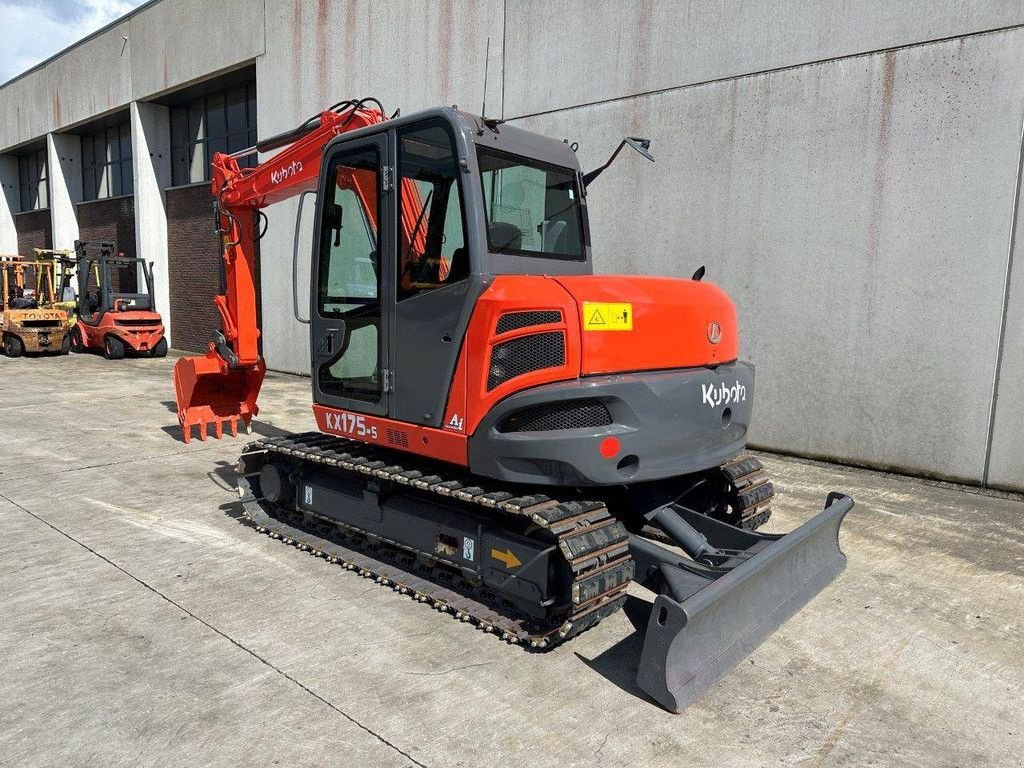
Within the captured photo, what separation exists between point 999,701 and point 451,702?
2536mm

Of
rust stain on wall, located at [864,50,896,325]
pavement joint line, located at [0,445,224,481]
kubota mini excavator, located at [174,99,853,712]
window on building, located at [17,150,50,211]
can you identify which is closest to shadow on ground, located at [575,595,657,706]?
kubota mini excavator, located at [174,99,853,712]

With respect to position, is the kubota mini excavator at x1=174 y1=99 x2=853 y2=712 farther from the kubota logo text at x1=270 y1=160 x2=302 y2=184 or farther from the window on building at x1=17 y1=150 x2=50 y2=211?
the window on building at x1=17 y1=150 x2=50 y2=211

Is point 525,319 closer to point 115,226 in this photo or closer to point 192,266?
point 192,266

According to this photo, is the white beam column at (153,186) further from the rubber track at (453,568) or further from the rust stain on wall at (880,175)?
the rust stain on wall at (880,175)

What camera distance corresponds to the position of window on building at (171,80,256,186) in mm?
16609

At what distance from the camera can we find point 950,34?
6996 millimetres

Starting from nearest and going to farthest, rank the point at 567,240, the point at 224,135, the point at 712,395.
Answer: the point at 712,395 < the point at 567,240 < the point at 224,135

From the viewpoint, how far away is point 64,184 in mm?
22781

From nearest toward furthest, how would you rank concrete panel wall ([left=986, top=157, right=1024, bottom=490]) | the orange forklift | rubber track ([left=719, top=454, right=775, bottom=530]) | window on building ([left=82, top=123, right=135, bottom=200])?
rubber track ([left=719, top=454, right=775, bottom=530])
concrete panel wall ([left=986, top=157, right=1024, bottom=490])
the orange forklift
window on building ([left=82, top=123, right=135, bottom=200])

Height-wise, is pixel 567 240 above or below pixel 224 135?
below

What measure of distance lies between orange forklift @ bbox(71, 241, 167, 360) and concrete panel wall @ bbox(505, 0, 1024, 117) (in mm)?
10797

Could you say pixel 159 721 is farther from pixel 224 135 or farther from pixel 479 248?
pixel 224 135

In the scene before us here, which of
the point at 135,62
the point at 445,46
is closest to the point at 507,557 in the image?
the point at 445,46

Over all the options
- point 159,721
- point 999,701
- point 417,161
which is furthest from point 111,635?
point 999,701
